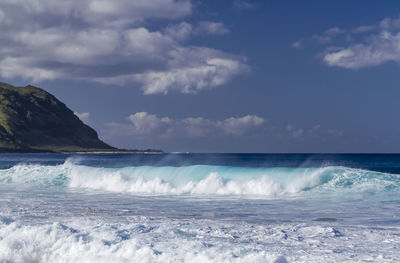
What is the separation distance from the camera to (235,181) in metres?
25.7

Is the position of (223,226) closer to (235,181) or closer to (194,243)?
(194,243)

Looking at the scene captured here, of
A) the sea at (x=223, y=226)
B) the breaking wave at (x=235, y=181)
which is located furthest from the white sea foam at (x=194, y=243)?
the breaking wave at (x=235, y=181)

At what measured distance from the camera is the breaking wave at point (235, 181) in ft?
79.6

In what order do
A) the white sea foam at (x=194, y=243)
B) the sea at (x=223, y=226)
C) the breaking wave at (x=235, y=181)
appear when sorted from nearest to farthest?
1. the white sea foam at (x=194, y=243)
2. the sea at (x=223, y=226)
3. the breaking wave at (x=235, y=181)

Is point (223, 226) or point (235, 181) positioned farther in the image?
point (235, 181)

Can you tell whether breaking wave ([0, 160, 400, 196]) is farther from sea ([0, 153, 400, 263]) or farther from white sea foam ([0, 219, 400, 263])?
white sea foam ([0, 219, 400, 263])

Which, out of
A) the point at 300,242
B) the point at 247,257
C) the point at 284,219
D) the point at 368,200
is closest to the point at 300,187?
the point at 368,200

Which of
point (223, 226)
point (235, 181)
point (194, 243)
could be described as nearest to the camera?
point (194, 243)

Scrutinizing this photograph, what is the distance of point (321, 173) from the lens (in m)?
27.3

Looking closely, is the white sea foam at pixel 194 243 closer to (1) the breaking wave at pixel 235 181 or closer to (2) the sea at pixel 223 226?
(2) the sea at pixel 223 226

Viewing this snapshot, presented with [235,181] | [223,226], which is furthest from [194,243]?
[235,181]

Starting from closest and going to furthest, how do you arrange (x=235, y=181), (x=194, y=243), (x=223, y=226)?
(x=194, y=243) → (x=223, y=226) → (x=235, y=181)

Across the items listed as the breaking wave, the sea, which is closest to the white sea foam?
the sea

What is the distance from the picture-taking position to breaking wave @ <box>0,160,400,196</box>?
24266 mm
